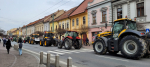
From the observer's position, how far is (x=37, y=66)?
6.78 meters

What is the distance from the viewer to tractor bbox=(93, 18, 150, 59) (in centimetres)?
764

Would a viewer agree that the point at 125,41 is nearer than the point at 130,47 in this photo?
No

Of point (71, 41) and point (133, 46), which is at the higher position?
point (71, 41)

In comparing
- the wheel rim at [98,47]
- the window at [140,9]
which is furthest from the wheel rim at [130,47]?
the window at [140,9]

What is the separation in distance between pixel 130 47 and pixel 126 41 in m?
0.48

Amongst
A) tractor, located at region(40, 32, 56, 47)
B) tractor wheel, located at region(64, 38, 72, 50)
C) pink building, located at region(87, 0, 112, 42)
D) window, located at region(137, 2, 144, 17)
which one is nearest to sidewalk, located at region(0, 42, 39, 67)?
tractor wheel, located at region(64, 38, 72, 50)

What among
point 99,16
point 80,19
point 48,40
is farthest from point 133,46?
point 80,19

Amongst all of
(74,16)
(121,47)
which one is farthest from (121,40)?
(74,16)

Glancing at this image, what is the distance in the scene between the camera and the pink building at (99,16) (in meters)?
21.4

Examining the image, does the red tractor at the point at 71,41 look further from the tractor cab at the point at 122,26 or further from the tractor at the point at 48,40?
the tractor cab at the point at 122,26

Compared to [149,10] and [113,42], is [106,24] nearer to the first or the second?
[149,10]

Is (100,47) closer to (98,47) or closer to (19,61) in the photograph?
(98,47)

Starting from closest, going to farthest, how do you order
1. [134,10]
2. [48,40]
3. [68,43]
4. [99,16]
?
1. [68,43]
2. [134,10]
3. [48,40]
4. [99,16]

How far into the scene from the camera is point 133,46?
315 inches
